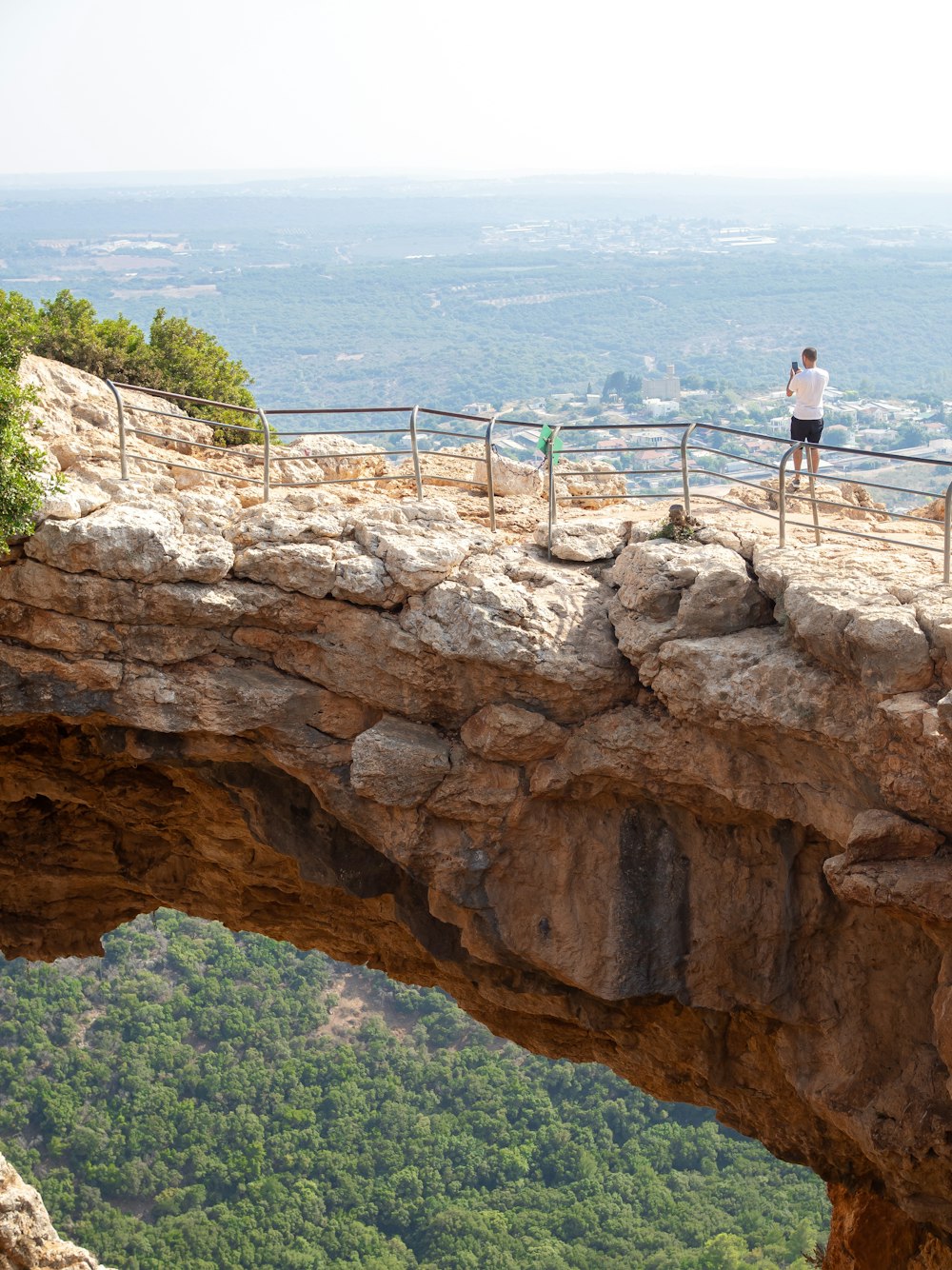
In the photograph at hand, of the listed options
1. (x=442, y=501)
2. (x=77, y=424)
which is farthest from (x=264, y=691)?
(x=77, y=424)

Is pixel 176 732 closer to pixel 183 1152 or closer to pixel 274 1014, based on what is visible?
pixel 183 1152

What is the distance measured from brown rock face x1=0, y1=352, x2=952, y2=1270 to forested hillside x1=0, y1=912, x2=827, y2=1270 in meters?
31.6

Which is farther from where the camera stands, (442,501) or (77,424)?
(77,424)

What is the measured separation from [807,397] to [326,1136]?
1709 inches

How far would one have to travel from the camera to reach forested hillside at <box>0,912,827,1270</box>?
48.3 m

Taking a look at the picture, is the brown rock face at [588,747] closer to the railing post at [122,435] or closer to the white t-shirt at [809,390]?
the railing post at [122,435]

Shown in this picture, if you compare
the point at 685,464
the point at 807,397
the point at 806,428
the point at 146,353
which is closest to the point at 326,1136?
the point at 146,353

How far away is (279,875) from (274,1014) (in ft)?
130

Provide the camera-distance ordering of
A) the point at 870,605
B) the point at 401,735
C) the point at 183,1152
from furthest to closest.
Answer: the point at 183,1152 → the point at 401,735 → the point at 870,605

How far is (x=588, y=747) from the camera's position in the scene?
56.9 ft

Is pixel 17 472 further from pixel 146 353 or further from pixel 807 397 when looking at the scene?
pixel 146 353

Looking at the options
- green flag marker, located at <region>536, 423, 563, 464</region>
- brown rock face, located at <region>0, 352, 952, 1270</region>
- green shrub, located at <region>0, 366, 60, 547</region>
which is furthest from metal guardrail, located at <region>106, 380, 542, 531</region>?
green shrub, located at <region>0, 366, 60, 547</region>

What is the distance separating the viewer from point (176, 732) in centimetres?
1877

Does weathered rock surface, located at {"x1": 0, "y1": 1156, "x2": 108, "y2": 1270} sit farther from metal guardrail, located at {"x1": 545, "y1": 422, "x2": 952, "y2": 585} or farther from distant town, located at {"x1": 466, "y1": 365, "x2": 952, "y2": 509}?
distant town, located at {"x1": 466, "y1": 365, "x2": 952, "y2": 509}
